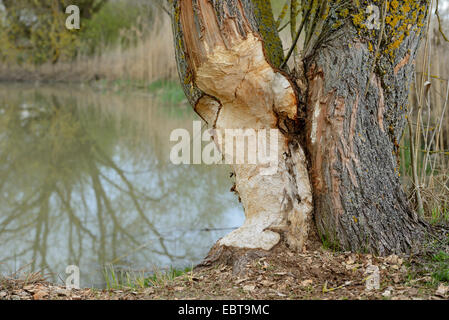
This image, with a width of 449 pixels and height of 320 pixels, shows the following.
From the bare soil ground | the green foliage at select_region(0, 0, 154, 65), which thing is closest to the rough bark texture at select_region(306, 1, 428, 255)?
the bare soil ground

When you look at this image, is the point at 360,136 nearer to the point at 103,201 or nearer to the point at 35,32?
the point at 103,201

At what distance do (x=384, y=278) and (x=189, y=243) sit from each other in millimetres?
1566

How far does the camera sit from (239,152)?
79.0 inches

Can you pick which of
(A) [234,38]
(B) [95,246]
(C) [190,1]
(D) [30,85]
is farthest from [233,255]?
(D) [30,85]

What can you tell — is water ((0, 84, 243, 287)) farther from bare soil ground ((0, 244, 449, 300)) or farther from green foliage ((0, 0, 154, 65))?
green foliage ((0, 0, 154, 65))

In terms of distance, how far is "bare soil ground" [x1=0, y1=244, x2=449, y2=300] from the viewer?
60.1 inches

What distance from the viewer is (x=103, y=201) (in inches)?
147

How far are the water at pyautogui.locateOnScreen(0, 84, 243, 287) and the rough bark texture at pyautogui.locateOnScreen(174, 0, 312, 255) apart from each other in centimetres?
78

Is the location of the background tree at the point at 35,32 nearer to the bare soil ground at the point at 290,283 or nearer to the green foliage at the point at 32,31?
the green foliage at the point at 32,31

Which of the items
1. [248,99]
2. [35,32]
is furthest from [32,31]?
[248,99]

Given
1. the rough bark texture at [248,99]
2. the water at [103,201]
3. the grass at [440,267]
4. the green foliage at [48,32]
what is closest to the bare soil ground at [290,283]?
the grass at [440,267]

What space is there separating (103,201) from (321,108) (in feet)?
7.94
